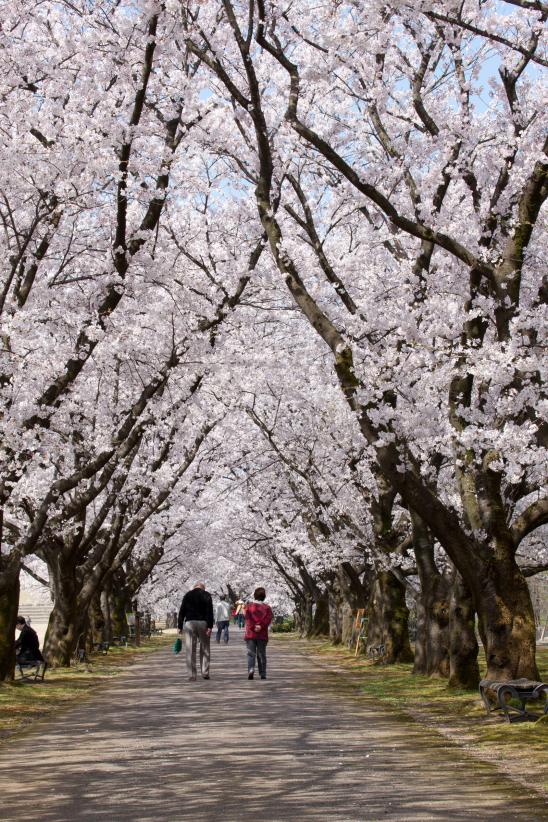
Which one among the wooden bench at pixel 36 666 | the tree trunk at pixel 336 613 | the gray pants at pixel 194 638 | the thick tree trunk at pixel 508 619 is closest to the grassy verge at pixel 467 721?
the thick tree trunk at pixel 508 619

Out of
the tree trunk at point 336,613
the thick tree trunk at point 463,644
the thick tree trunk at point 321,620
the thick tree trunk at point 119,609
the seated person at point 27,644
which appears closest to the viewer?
the thick tree trunk at point 463,644

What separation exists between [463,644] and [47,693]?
23.5 ft

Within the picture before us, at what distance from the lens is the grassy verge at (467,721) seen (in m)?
9.62

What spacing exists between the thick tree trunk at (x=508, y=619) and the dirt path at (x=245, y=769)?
5.05ft

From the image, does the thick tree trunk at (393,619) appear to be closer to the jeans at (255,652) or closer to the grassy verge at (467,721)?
the grassy verge at (467,721)

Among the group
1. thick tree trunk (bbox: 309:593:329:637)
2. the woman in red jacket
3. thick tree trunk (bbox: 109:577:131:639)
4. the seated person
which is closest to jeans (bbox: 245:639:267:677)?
the woman in red jacket

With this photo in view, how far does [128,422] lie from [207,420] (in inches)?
499

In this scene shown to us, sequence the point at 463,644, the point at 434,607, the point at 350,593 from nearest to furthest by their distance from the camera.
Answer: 1. the point at 463,644
2. the point at 434,607
3. the point at 350,593

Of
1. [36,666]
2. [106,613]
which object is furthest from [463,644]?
[106,613]

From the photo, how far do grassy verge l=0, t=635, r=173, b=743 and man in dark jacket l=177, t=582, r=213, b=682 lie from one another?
1921 millimetres

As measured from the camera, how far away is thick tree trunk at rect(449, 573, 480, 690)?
17.8 meters

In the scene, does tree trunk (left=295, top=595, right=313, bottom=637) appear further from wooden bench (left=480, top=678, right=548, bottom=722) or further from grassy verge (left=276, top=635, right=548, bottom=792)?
wooden bench (left=480, top=678, right=548, bottom=722)

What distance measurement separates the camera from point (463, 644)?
709 inches

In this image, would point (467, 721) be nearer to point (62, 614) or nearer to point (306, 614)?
point (62, 614)
